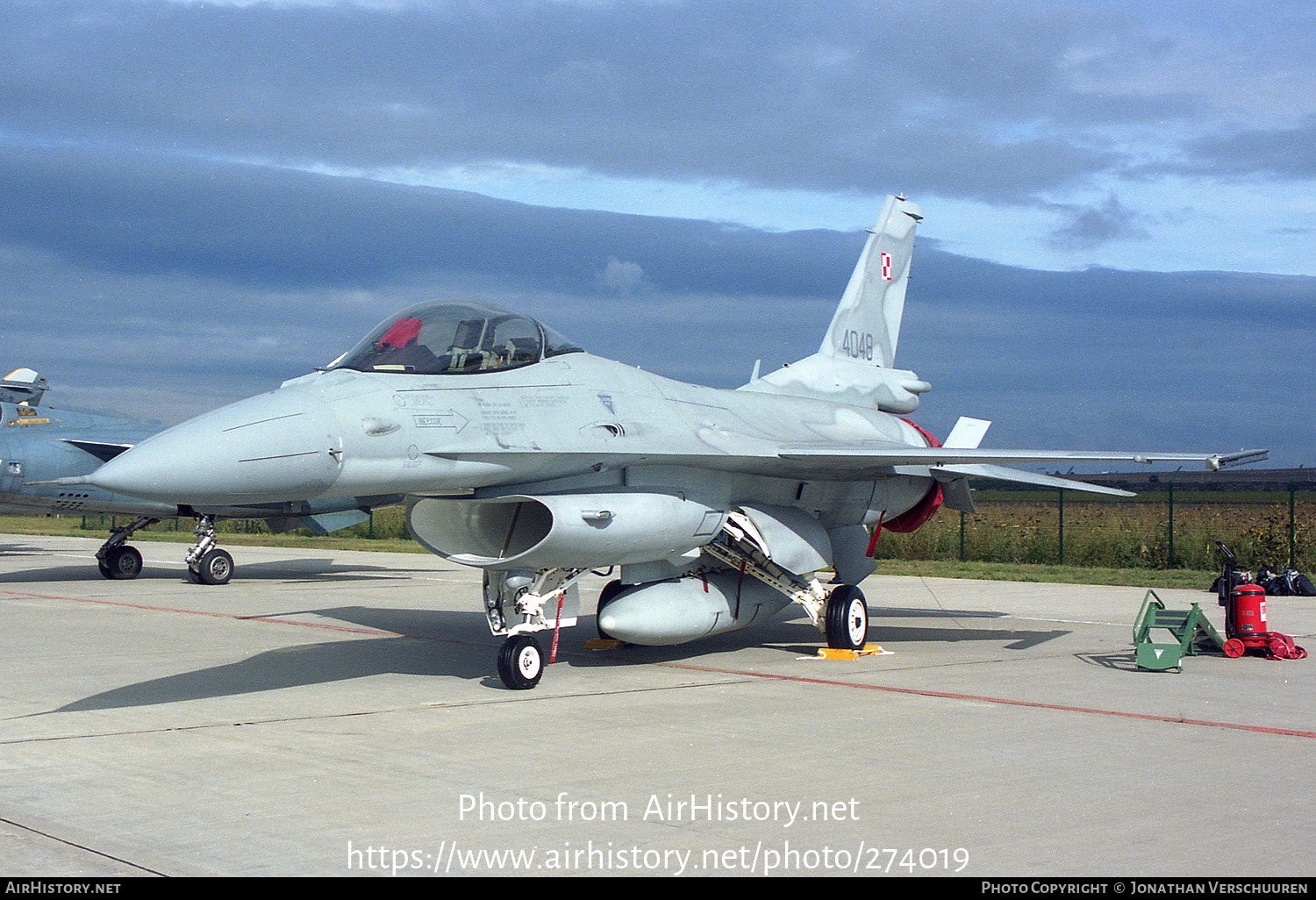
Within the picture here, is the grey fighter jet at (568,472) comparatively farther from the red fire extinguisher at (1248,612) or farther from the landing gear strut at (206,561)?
the landing gear strut at (206,561)

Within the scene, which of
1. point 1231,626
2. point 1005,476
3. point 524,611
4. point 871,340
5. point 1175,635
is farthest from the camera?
point 871,340

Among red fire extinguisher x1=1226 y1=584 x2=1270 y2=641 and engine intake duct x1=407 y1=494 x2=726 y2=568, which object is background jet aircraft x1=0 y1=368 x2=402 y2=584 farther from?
red fire extinguisher x1=1226 y1=584 x2=1270 y2=641

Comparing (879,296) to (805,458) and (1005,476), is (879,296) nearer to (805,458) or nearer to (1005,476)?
(1005,476)

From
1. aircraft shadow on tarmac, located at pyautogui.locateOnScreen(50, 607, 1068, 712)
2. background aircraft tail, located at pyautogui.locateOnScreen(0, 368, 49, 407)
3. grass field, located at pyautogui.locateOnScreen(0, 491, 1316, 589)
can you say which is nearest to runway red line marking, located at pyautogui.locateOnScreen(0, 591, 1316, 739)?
aircraft shadow on tarmac, located at pyautogui.locateOnScreen(50, 607, 1068, 712)

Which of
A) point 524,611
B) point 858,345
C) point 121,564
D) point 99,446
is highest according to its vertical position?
point 858,345

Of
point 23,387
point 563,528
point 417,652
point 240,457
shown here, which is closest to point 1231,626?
point 563,528

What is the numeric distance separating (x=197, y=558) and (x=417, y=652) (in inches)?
376

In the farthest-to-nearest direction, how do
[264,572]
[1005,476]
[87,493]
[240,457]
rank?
[264,572]
[87,493]
[1005,476]
[240,457]

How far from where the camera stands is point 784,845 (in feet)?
15.6

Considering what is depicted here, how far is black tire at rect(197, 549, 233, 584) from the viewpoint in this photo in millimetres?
19297

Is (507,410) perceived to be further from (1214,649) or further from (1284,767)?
(1214,649)

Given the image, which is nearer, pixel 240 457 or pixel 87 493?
pixel 240 457

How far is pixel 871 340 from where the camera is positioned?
14.6 metres

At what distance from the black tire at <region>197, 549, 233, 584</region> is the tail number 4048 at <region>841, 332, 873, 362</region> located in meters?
11.2
